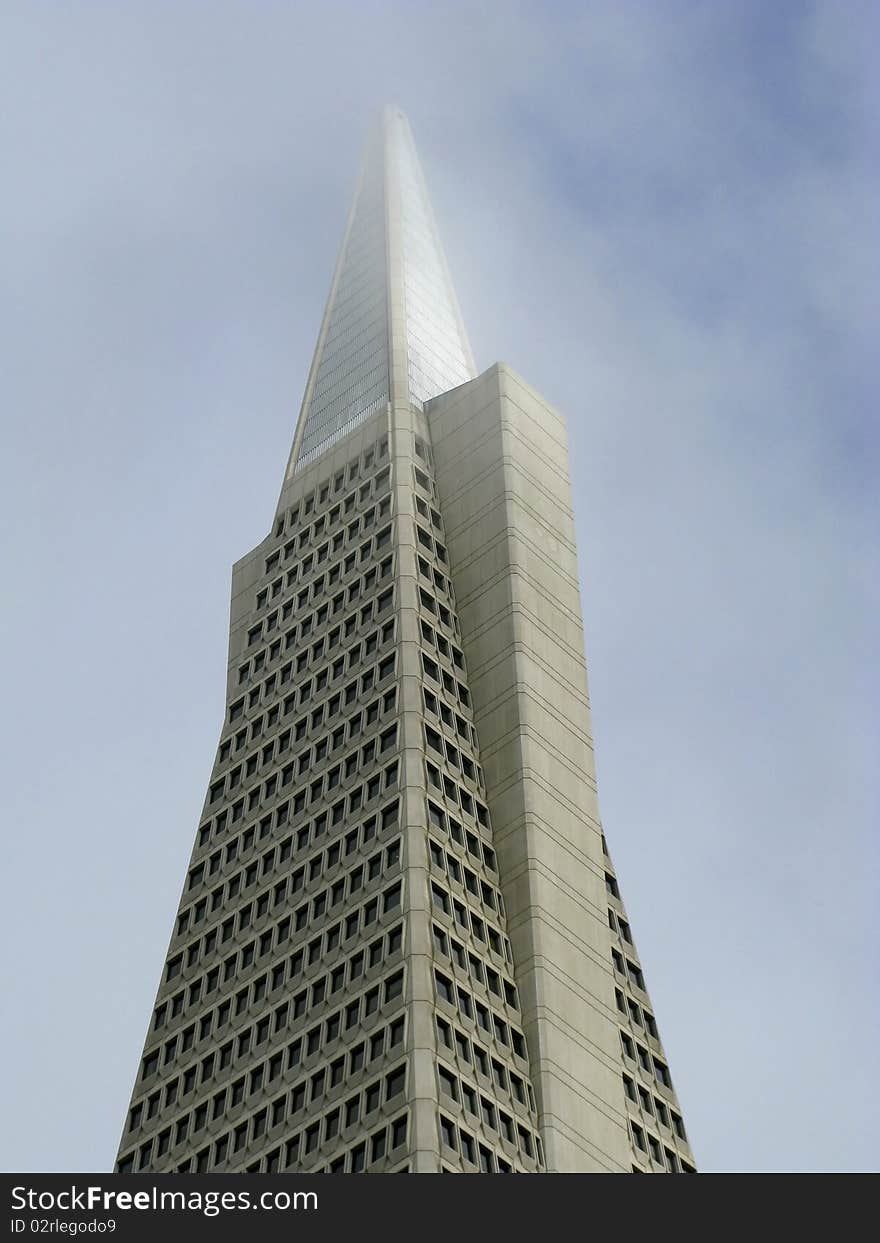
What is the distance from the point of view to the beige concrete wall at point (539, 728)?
378 feet

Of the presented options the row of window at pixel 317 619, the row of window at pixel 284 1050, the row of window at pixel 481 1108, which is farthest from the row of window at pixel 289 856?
the row of window at pixel 481 1108

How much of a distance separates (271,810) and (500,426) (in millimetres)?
30022

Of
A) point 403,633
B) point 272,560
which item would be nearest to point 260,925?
point 403,633

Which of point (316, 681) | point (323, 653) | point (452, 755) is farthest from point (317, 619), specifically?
point (452, 755)

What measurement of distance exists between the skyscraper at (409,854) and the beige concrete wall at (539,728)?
175 millimetres

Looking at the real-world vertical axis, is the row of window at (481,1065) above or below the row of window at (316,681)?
below

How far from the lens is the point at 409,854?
4646 inches

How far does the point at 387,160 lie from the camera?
199 metres

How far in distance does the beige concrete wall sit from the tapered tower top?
649 centimetres

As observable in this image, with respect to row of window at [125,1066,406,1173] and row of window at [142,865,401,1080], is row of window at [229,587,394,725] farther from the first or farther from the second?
row of window at [125,1066,406,1173]

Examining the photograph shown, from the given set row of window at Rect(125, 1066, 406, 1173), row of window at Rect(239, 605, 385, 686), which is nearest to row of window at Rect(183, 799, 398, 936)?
row of window at Rect(239, 605, 385, 686)

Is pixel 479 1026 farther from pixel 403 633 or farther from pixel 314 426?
pixel 314 426

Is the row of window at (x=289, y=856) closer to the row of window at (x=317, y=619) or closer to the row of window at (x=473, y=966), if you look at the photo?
the row of window at (x=473, y=966)

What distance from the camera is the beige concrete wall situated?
115312mm
